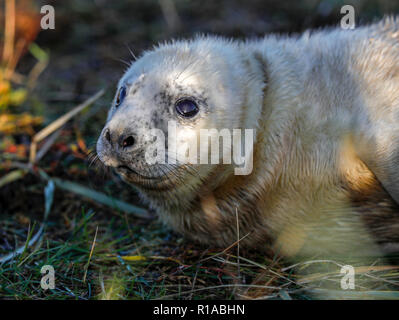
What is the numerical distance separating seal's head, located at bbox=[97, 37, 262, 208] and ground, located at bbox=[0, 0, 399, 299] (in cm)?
38

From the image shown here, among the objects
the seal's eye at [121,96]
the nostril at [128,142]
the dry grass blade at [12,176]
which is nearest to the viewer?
the nostril at [128,142]

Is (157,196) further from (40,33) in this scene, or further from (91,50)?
(40,33)

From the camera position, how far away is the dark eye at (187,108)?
7.41 feet

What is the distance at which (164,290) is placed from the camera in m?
2.15

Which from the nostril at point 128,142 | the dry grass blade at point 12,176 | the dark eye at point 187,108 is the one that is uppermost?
the dry grass blade at point 12,176

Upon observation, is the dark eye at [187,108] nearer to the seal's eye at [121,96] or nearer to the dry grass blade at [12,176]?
the seal's eye at [121,96]

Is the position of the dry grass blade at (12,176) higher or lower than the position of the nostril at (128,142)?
higher

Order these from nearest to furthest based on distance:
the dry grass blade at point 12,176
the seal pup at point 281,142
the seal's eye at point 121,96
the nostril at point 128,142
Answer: the nostril at point 128,142 < the seal pup at point 281,142 < the seal's eye at point 121,96 < the dry grass blade at point 12,176

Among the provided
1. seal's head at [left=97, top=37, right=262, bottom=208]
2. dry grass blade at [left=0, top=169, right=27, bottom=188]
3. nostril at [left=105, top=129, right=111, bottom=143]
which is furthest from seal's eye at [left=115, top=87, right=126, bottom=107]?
dry grass blade at [left=0, top=169, right=27, bottom=188]

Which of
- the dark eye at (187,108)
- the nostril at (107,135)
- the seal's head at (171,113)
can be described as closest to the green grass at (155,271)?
the seal's head at (171,113)
